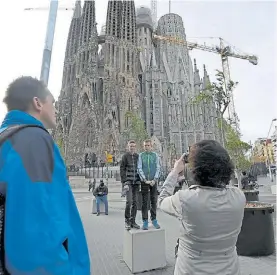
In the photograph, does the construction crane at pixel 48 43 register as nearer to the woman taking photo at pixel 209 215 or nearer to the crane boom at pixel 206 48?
the woman taking photo at pixel 209 215

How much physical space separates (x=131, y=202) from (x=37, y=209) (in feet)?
13.3

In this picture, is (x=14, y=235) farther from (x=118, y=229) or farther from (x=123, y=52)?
(x=123, y=52)

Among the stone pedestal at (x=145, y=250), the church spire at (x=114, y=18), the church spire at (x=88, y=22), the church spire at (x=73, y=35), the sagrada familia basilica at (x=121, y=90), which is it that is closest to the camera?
the stone pedestal at (x=145, y=250)

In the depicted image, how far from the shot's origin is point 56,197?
3.91 ft

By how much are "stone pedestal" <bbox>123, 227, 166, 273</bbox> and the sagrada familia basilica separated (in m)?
36.9

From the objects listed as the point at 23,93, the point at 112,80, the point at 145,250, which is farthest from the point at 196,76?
the point at 23,93

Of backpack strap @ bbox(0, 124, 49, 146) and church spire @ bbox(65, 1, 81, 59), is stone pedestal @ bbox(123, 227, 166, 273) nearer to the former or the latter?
backpack strap @ bbox(0, 124, 49, 146)

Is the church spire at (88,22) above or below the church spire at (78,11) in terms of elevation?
below

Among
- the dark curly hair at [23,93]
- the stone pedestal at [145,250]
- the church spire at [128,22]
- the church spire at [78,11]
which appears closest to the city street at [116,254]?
the stone pedestal at [145,250]

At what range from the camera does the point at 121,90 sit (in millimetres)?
47312

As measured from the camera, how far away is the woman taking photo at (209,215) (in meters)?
1.60

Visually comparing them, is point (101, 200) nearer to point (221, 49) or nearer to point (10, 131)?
point (10, 131)

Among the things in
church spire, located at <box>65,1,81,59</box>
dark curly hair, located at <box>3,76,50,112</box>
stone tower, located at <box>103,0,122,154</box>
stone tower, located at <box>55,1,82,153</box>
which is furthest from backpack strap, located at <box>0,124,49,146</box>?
church spire, located at <box>65,1,81,59</box>

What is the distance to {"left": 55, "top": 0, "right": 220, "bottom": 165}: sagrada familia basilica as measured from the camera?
44.0m
